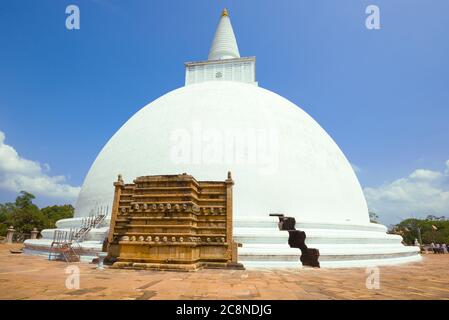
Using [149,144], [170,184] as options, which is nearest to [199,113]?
[149,144]

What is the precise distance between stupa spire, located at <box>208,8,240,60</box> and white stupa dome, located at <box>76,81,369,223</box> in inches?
300

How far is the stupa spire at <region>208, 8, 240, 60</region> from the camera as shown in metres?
21.4

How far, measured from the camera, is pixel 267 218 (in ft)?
34.8

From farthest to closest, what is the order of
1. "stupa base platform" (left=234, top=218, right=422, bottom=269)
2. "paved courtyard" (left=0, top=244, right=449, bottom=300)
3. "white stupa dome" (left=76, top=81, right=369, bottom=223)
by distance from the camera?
"white stupa dome" (left=76, top=81, right=369, bottom=223), "stupa base platform" (left=234, top=218, right=422, bottom=269), "paved courtyard" (left=0, top=244, right=449, bottom=300)

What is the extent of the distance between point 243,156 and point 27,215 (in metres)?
36.2

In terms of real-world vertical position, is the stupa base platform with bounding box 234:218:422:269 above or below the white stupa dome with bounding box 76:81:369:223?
below

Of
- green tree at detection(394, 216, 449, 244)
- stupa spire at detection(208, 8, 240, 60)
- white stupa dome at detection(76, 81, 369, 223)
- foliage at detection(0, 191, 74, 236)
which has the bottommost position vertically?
green tree at detection(394, 216, 449, 244)

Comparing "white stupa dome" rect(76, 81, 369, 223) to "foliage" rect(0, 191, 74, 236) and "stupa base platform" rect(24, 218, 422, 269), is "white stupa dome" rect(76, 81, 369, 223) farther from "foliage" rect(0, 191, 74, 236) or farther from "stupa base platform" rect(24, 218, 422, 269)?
"foliage" rect(0, 191, 74, 236)

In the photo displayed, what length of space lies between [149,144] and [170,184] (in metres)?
4.12

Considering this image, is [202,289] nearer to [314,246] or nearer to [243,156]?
[314,246]

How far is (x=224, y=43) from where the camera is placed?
21.8m

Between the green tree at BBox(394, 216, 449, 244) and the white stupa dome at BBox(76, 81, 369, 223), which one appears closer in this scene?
the white stupa dome at BBox(76, 81, 369, 223)

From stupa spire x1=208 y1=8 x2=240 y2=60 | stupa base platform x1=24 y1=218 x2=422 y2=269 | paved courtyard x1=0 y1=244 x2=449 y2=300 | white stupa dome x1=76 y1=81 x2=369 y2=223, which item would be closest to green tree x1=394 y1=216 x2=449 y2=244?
stupa base platform x1=24 y1=218 x2=422 y2=269
